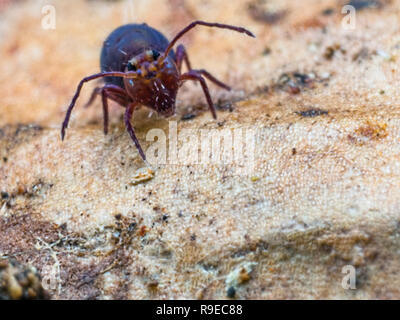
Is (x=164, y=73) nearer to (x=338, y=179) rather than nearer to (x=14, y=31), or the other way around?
(x=338, y=179)

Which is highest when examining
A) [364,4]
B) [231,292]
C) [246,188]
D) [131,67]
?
[364,4]

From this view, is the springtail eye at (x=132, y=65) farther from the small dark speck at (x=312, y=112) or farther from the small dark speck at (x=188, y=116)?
the small dark speck at (x=312, y=112)

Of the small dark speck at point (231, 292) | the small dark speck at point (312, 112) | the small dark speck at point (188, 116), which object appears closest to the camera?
the small dark speck at point (231, 292)

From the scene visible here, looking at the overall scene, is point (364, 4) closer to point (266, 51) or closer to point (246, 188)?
point (266, 51)

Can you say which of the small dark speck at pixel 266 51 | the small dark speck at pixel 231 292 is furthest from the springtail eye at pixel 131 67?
the small dark speck at pixel 231 292

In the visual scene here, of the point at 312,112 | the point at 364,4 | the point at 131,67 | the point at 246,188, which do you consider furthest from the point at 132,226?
the point at 364,4

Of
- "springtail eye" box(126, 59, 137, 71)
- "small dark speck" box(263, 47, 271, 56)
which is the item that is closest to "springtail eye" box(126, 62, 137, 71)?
"springtail eye" box(126, 59, 137, 71)

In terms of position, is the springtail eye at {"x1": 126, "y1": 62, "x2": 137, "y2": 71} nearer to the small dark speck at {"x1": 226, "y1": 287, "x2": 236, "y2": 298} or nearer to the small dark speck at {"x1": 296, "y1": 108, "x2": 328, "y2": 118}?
the small dark speck at {"x1": 296, "y1": 108, "x2": 328, "y2": 118}
